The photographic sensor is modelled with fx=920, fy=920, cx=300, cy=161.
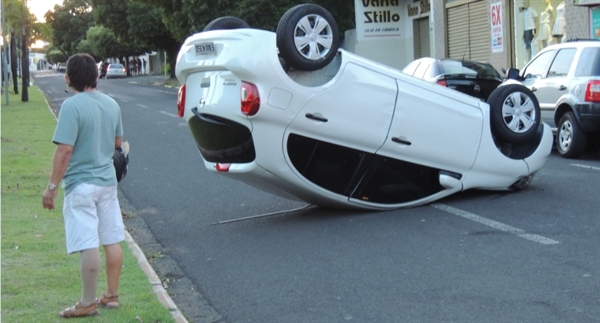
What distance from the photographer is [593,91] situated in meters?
13.4

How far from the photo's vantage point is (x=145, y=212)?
35.6 feet

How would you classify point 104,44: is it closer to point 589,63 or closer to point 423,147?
point 589,63

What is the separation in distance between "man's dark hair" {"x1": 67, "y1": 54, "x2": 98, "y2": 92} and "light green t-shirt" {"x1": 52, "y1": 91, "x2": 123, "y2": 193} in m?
0.06

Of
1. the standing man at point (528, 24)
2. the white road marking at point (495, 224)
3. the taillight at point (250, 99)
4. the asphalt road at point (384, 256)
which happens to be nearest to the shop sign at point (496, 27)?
the standing man at point (528, 24)

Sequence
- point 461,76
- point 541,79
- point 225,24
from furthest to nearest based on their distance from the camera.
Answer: point 461,76 → point 541,79 → point 225,24

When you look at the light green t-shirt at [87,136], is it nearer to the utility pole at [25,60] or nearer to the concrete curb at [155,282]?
the concrete curb at [155,282]

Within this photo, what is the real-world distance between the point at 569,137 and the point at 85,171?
383 inches

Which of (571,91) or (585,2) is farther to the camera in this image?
(585,2)

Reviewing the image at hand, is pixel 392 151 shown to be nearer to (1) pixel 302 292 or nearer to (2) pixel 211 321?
(1) pixel 302 292

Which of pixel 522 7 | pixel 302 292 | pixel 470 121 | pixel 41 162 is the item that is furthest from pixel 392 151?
pixel 522 7

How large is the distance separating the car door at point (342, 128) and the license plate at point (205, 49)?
1012 millimetres

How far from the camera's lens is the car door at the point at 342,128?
8.82m

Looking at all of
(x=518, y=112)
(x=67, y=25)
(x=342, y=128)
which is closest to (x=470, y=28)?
(x=518, y=112)

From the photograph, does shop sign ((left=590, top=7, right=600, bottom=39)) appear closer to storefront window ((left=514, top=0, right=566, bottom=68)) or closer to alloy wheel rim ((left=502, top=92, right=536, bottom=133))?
storefront window ((left=514, top=0, right=566, bottom=68))
